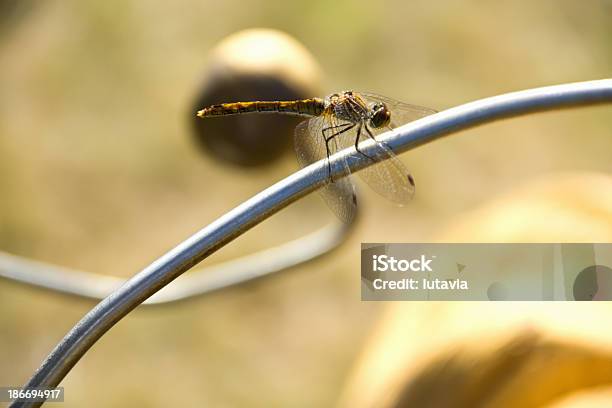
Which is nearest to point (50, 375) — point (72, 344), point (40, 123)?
point (72, 344)

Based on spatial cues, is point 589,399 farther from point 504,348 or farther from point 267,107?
point 267,107

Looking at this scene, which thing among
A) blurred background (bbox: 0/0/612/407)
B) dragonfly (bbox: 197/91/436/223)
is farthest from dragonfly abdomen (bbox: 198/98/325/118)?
blurred background (bbox: 0/0/612/407)

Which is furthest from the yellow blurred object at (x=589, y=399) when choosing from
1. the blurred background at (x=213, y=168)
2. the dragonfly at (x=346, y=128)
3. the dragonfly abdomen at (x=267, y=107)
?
the blurred background at (x=213, y=168)

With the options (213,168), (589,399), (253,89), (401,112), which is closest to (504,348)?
(589,399)

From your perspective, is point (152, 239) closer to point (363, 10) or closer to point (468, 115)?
point (363, 10)

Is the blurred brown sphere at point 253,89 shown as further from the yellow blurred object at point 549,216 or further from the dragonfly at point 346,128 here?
the yellow blurred object at point 549,216

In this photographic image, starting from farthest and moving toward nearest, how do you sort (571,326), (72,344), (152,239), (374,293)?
1. (152,239)
2. (571,326)
3. (374,293)
4. (72,344)

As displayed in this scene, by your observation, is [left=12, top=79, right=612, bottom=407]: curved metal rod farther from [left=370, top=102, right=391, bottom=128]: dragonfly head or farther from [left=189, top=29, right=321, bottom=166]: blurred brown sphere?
[left=189, top=29, right=321, bottom=166]: blurred brown sphere
